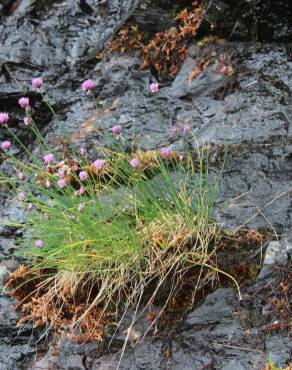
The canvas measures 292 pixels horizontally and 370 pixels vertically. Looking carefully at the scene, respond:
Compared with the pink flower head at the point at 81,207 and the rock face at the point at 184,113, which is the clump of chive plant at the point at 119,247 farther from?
the rock face at the point at 184,113

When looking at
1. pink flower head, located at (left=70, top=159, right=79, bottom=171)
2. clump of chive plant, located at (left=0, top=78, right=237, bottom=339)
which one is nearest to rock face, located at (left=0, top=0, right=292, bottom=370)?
clump of chive plant, located at (left=0, top=78, right=237, bottom=339)

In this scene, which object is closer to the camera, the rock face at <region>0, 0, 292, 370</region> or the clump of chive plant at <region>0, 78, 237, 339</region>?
the rock face at <region>0, 0, 292, 370</region>

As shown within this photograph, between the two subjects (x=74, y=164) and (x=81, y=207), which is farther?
(x=74, y=164)

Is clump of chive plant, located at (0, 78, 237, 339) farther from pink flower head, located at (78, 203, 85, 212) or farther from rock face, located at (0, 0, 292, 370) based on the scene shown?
rock face, located at (0, 0, 292, 370)

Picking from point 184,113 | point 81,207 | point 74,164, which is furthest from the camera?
point 184,113

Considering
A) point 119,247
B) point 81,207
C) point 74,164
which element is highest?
point 81,207

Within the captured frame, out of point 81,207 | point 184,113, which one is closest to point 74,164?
point 81,207

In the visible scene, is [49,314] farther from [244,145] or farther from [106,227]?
[244,145]

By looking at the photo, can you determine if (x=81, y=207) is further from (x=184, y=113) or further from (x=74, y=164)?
(x=184, y=113)

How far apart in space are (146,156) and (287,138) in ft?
3.89

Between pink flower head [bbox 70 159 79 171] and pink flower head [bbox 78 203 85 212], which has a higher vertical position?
pink flower head [bbox 78 203 85 212]

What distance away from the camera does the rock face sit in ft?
12.9

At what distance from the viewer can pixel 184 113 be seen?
5621mm

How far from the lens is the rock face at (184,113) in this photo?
12.9 ft
